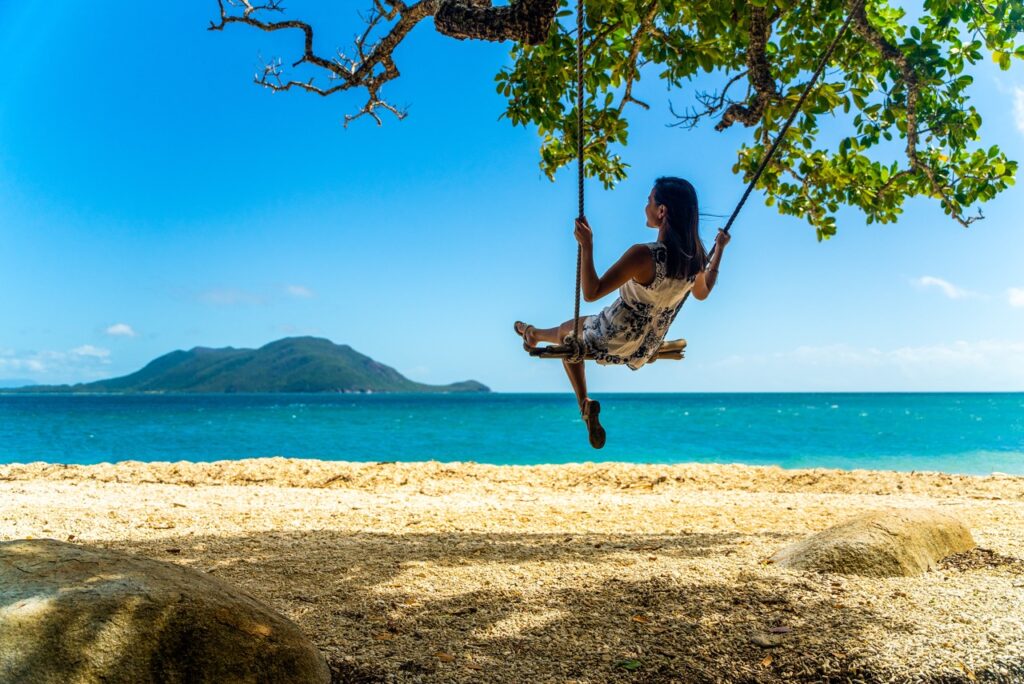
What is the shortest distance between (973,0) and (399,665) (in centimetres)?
650

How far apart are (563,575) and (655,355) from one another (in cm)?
168

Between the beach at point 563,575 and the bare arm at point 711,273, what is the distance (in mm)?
1932

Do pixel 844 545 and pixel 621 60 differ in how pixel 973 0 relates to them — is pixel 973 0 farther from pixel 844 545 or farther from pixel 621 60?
pixel 844 545

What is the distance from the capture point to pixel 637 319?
14.5ft

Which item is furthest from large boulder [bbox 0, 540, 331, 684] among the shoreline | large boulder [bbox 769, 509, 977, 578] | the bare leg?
the shoreline

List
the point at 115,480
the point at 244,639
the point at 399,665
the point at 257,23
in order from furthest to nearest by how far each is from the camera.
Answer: the point at 115,480 < the point at 257,23 < the point at 399,665 < the point at 244,639

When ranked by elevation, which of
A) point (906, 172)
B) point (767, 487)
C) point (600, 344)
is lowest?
point (767, 487)

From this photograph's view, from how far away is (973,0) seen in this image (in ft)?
18.9

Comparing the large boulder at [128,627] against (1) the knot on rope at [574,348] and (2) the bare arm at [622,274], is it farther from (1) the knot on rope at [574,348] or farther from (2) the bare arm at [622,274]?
(2) the bare arm at [622,274]

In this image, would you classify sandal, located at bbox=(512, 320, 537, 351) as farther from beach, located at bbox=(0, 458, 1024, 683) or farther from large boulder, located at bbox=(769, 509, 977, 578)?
large boulder, located at bbox=(769, 509, 977, 578)

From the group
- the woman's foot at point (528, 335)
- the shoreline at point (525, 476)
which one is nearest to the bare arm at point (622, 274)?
the woman's foot at point (528, 335)

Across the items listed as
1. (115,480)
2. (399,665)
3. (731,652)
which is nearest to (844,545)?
(731,652)

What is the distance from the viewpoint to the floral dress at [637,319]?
4239mm

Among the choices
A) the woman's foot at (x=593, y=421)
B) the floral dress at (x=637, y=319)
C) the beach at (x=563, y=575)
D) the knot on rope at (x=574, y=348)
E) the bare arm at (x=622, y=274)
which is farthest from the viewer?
the woman's foot at (x=593, y=421)
